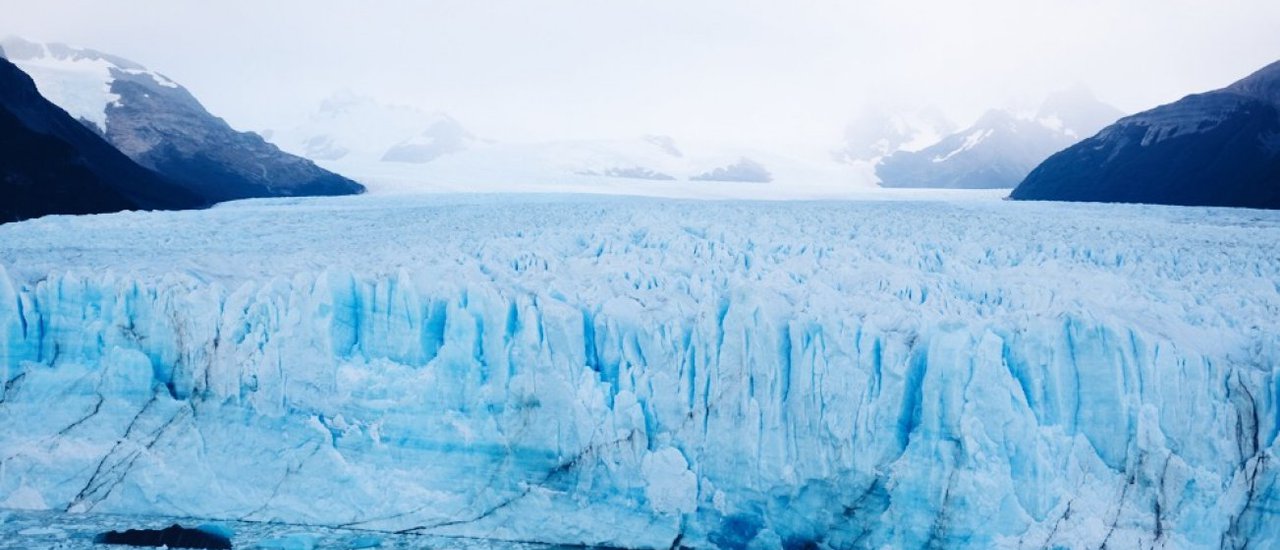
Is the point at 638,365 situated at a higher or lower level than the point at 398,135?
lower

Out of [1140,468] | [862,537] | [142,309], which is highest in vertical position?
[142,309]

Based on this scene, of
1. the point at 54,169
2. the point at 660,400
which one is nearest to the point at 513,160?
the point at 54,169

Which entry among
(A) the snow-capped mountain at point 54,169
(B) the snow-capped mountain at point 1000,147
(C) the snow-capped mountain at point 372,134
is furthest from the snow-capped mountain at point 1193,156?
(C) the snow-capped mountain at point 372,134

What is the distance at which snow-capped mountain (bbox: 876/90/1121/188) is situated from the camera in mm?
43812

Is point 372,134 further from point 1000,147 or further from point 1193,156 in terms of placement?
point 1193,156

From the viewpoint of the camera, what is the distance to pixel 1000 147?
150 feet

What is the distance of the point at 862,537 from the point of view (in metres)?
6.03

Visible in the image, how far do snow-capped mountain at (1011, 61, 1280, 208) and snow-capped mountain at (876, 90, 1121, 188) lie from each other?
2301 centimetres

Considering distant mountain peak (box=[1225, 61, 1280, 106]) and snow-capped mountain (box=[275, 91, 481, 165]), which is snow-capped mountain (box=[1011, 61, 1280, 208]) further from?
snow-capped mountain (box=[275, 91, 481, 165])

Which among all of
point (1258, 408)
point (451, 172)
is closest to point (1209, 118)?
point (1258, 408)

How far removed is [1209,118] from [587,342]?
16.5m

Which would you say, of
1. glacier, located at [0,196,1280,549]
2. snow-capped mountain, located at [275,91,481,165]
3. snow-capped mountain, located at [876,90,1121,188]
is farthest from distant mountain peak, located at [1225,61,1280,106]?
snow-capped mountain, located at [275,91,481,165]

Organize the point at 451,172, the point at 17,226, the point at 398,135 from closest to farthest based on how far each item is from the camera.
→ the point at 17,226 → the point at 451,172 → the point at 398,135

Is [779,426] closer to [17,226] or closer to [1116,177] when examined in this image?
[17,226]
